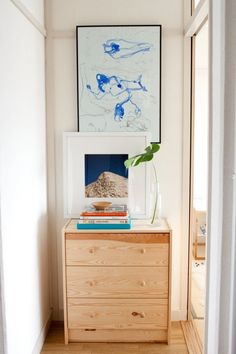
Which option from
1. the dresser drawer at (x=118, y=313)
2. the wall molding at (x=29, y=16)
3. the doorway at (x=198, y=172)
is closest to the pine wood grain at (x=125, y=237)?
the doorway at (x=198, y=172)

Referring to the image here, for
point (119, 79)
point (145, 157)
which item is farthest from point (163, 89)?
point (145, 157)

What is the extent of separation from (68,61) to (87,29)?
0.25 m

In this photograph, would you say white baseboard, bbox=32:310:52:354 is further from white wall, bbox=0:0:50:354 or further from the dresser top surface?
the dresser top surface

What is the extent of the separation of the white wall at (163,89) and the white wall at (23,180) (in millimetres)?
110

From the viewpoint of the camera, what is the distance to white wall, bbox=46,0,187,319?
7.85 ft

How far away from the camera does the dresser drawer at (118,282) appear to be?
2223 millimetres

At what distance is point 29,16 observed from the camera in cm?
202

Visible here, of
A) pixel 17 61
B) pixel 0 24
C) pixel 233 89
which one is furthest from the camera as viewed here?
pixel 17 61

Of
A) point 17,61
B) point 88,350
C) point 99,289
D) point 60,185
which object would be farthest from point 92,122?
point 88,350

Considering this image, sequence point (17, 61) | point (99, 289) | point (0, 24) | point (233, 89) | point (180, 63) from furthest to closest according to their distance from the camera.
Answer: point (180, 63)
point (99, 289)
point (17, 61)
point (0, 24)
point (233, 89)

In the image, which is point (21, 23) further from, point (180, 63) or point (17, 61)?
point (180, 63)

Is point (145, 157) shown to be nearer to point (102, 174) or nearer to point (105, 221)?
point (102, 174)

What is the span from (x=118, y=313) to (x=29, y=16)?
76.4 inches

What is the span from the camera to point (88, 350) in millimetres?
2252
